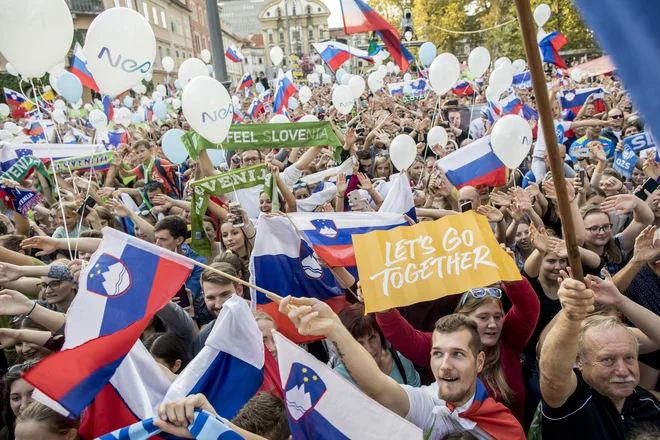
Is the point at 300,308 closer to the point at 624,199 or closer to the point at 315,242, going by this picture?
the point at 315,242

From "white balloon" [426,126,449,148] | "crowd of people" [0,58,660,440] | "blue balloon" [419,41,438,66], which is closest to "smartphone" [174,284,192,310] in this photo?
"crowd of people" [0,58,660,440]

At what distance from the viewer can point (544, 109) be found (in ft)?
4.17

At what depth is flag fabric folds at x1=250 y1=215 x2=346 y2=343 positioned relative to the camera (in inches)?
149

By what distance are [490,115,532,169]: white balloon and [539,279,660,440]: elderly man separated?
3029 mm

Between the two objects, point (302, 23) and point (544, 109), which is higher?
point (302, 23)

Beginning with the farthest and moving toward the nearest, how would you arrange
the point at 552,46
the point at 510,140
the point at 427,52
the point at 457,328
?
the point at 427,52
the point at 552,46
the point at 510,140
the point at 457,328

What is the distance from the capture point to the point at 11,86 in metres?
30.6

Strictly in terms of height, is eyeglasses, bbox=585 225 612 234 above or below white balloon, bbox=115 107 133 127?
below

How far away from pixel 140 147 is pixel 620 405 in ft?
25.7

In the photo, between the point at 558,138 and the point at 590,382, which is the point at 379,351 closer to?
the point at 590,382

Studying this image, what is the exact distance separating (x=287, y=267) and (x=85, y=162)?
4735mm


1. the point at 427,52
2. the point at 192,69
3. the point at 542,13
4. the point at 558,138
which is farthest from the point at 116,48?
the point at 427,52

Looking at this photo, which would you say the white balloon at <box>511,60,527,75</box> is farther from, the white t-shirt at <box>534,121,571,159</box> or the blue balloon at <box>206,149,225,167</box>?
the blue balloon at <box>206,149,225,167</box>

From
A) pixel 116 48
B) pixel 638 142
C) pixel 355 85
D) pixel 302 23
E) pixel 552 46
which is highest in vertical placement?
pixel 302 23
